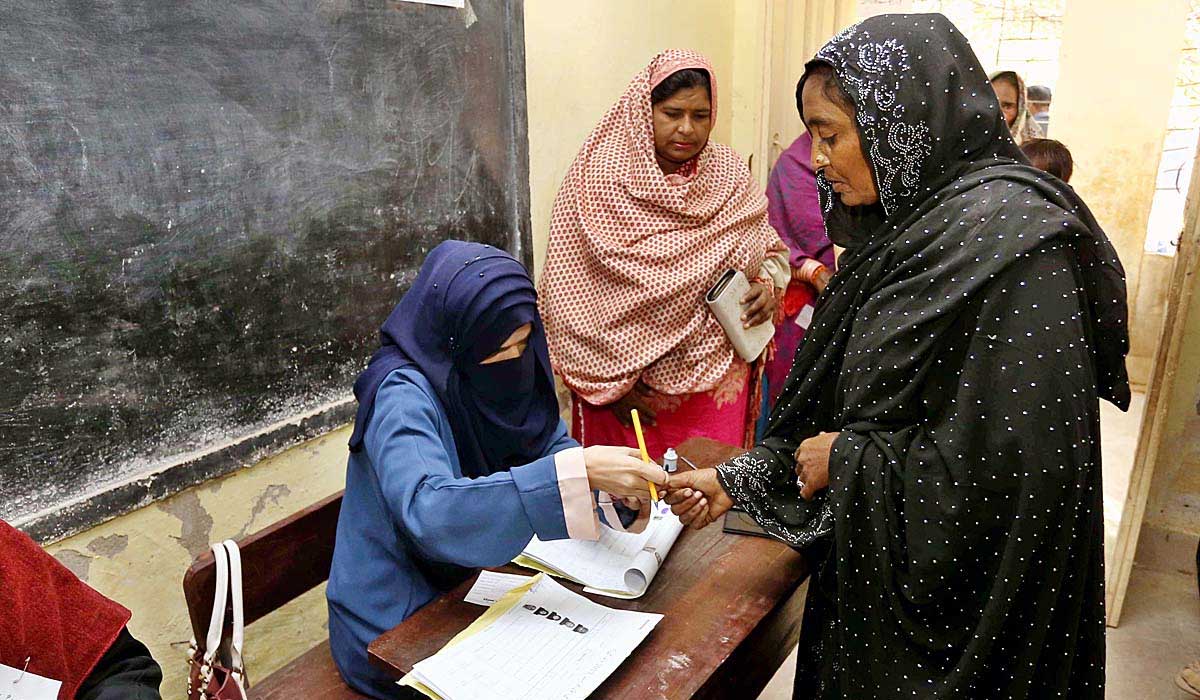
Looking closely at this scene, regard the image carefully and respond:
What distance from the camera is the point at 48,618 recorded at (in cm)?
120

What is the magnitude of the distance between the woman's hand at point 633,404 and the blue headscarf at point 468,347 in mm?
927

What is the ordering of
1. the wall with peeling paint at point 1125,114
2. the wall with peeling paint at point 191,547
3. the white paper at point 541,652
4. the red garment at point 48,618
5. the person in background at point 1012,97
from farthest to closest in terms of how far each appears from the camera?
the wall with peeling paint at point 1125,114
the person in background at point 1012,97
the wall with peeling paint at point 191,547
the red garment at point 48,618
the white paper at point 541,652

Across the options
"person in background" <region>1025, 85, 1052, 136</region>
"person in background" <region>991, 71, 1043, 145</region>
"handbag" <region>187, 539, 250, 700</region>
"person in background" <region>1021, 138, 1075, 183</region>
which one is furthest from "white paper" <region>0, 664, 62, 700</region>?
"person in background" <region>1025, 85, 1052, 136</region>

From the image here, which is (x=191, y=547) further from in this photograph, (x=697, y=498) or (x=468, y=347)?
(x=697, y=498)

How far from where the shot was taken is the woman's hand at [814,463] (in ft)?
4.13

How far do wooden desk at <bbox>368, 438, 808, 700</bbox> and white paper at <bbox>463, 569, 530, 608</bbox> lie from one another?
0.02m

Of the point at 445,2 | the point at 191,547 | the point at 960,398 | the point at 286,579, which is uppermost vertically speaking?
the point at 445,2

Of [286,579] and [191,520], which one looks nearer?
[286,579]

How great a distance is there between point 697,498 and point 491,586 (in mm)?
384

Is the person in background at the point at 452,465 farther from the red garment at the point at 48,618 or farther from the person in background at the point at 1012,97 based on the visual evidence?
the person in background at the point at 1012,97

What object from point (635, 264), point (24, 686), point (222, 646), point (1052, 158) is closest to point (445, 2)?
point (635, 264)

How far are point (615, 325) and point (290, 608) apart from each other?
1.16 metres

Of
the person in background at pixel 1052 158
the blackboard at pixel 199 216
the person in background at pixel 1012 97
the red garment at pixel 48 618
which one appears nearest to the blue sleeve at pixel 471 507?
the red garment at pixel 48 618

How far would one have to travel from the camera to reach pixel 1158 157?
15.0ft
